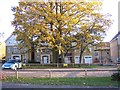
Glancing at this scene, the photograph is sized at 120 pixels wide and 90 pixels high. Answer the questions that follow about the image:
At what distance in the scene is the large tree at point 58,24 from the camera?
1636 inches

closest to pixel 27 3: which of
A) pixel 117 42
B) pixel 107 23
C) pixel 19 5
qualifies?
pixel 19 5

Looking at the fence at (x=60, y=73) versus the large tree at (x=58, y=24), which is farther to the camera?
the large tree at (x=58, y=24)

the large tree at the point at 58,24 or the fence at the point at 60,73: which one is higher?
the large tree at the point at 58,24

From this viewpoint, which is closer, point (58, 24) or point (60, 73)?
point (60, 73)

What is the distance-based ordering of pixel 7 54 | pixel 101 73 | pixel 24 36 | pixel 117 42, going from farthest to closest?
pixel 7 54, pixel 117 42, pixel 24 36, pixel 101 73

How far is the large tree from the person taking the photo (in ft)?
136

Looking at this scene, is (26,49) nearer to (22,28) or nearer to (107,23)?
(22,28)

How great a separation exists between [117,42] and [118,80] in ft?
188

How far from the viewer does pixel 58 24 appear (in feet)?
138

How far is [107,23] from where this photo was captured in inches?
1764

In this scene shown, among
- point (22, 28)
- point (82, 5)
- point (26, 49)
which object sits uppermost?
point (82, 5)

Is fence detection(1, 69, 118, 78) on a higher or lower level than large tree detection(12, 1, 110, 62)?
lower

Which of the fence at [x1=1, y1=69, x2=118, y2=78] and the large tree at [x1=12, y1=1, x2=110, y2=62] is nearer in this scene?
the fence at [x1=1, y1=69, x2=118, y2=78]

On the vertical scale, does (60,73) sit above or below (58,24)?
below
